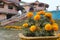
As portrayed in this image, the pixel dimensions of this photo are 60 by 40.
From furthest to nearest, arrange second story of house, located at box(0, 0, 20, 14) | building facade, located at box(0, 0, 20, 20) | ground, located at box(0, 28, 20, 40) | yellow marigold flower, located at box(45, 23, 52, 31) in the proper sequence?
second story of house, located at box(0, 0, 20, 14) → building facade, located at box(0, 0, 20, 20) → ground, located at box(0, 28, 20, 40) → yellow marigold flower, located at box(45, 23, 52, 31)

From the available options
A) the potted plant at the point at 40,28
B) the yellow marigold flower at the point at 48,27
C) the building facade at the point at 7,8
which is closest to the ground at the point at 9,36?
the potted plant at the point at 40,28

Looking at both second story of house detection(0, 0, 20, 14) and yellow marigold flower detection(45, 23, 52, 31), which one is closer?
yellow marigold flower detection(45, 23, 52, 31)

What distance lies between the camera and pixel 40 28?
408 cm

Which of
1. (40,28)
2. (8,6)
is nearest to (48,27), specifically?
(40,28)

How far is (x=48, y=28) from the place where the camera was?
3871mm

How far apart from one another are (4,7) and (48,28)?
23679 millimetres

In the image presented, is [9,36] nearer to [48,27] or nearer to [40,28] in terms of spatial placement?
[40,28]

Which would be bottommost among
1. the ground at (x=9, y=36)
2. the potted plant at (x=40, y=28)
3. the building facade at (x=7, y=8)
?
the building facade at (x=7, y=8)

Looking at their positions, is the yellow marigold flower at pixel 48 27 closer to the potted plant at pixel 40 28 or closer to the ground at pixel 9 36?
the potted plant at pixel 40 28

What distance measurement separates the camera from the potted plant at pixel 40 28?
3838mm

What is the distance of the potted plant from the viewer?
3838mm

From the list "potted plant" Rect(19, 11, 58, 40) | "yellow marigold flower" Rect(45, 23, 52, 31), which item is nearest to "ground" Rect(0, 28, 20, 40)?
"potted plant" Rect(19, 11, 58, 40)

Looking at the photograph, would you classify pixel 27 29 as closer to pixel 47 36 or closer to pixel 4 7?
pixel 47 36

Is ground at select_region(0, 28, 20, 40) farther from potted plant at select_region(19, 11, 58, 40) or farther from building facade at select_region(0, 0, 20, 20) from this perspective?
building facade at select_region(0, 0, 20, 20)
